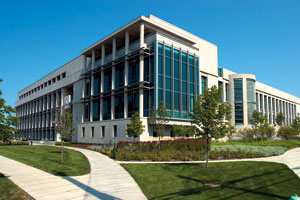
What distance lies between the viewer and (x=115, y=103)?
1716 inches

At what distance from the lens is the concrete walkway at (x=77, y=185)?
356 inches

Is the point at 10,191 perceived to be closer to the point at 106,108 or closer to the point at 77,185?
the point at 77,185

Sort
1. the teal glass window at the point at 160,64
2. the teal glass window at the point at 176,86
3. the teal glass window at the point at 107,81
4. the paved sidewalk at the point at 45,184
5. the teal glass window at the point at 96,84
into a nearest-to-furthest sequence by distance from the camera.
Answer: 1. the paved sidewalk at the point at 45,184
2. the teal glass window at the point at 160,64
3. the teal glass window at the point at 176,86
4. the teal glass window at the point at 107,81
5. the teal glass window at the point at 96,84

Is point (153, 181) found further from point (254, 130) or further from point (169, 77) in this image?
point (254, 130)

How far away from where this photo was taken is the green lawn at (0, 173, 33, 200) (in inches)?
346

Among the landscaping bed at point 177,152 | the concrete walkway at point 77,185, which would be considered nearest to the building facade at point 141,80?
the landscaping bed at point 177,152

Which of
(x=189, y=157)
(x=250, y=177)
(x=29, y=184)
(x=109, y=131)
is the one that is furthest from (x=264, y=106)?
(x=29, y=184)

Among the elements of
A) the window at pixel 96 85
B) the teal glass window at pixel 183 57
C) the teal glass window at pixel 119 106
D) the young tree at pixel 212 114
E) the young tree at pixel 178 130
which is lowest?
the young tree at pixel 178 130

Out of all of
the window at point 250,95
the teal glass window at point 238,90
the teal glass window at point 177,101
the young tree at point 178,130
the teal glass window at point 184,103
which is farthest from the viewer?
the teal glass window at point 238,90

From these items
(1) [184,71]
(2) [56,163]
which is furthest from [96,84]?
(2) [56,163]

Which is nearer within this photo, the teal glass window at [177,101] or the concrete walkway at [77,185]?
the concrete walkway at [77,185]

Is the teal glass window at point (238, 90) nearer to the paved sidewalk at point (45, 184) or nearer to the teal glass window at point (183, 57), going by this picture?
the teal glass window at point (183, 57)

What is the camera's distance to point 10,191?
9492 mm

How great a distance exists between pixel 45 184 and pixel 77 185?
4.43 feet
